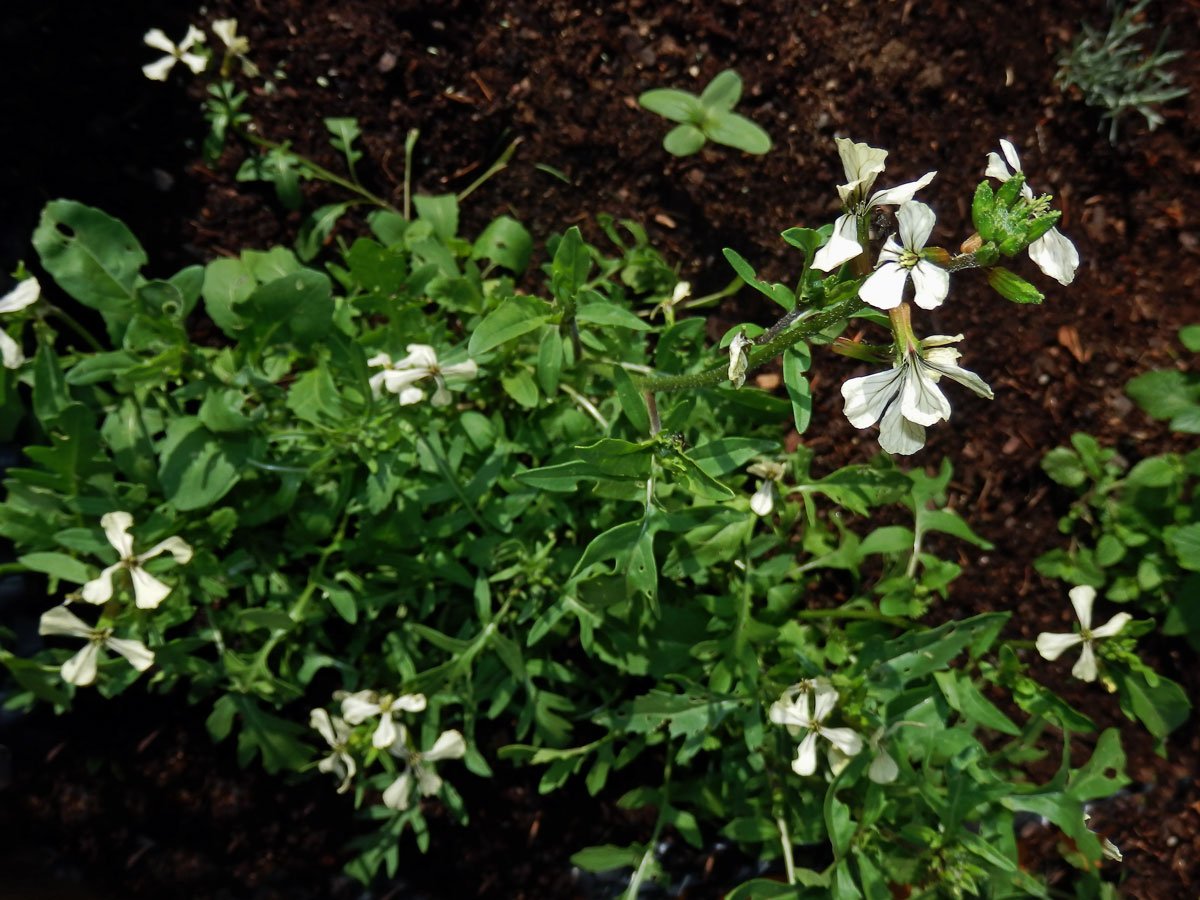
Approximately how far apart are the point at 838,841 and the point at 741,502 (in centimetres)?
71

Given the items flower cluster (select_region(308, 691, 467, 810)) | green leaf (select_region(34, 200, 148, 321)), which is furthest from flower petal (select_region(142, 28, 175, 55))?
flower cluster (select_region(308, 691, 467, 810))

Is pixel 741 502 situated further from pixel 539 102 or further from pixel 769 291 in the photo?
pixel 539 102

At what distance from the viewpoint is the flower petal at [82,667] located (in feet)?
5.95

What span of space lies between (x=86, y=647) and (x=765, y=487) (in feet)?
4.79

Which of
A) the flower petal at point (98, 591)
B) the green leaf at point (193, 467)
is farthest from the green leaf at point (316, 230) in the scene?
the flower petal at point (98, 591)

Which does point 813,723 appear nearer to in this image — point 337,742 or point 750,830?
point 750,830

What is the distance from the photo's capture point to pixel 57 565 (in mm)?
1877

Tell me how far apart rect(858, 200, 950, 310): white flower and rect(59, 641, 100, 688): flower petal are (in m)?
1.70

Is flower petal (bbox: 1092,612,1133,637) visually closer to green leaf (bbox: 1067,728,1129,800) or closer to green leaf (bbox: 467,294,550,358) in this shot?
green leaf (bbox: 1067,728,1129,800)

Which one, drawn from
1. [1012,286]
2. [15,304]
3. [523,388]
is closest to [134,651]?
[15,304]

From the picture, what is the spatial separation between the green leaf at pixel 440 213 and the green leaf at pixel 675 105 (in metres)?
0.59

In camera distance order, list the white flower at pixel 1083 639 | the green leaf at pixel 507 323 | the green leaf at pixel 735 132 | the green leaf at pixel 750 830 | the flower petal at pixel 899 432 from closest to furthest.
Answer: the flower petal at pixel 899 432, the green leaf at pixel 507 323, the white flower at pixel 1083 639, the green leaf at pixel 750 830, the green leaf at pixel 735 132

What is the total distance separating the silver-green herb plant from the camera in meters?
2.54

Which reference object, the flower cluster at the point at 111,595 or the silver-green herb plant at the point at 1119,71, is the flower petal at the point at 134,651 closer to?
the flower cluster at the point at 111,595
